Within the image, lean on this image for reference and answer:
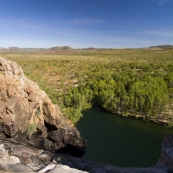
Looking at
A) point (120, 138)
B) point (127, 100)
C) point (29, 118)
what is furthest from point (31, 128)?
point (127, 100)

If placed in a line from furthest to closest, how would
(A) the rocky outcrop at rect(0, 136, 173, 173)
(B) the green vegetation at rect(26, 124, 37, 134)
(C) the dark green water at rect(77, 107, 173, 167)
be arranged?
(C) the dark green water at rect(77, 107, 173, 167)
(B) the green vegetation at rect(26, 124, 37, 134)
(A) the rocky outcrop at rect(0, 136, 173, 173)

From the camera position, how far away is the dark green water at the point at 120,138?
96.5 ft

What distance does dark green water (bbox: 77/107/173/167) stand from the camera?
29411 mm

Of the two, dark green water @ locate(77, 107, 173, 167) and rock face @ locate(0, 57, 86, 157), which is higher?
rock face @ locate(0, 57, 86, 157)

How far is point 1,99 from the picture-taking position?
60.7 ft

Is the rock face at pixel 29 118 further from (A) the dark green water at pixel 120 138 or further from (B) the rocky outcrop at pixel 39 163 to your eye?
(A) the dark green water at pixel 120 138

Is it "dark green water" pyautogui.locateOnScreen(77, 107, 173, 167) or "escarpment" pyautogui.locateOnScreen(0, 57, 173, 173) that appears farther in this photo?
"dark green water" pyautogui.locateOnScreen(77, 107, 173, 167)

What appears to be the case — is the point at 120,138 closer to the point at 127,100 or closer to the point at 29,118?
the point at 127,100

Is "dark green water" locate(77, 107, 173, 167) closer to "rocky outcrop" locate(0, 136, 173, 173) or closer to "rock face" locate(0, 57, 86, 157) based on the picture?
"rock face" locate(0, 57, 86, 157)

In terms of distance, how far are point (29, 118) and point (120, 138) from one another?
69.3 feet

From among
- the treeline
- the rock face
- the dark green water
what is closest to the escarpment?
the rock face

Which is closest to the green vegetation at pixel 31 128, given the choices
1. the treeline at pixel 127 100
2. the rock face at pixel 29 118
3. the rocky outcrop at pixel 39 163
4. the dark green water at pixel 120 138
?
the rock face at pixel 29 118

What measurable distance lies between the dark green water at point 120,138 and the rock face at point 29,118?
765 centimetres

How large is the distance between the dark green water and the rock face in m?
7.65
